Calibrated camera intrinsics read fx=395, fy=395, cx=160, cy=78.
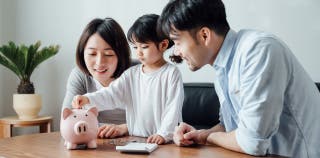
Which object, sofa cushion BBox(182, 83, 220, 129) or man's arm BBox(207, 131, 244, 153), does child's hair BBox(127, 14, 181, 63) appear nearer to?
man's arm BBox(207, 131, 244, 153)

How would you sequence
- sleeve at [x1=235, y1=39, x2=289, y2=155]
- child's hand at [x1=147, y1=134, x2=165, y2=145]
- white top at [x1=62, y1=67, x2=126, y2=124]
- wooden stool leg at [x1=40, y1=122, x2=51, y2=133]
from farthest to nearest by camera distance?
wooden stool leg at [x1=40, y1=122, x2=51, y2=133] < white top at [x1=62, y1=67, x2=126, y2=124] < child's hand at [x1=147, y1=134, x2=165, y2=145] < sleeve at [x1=235, y1=39, x2=289, y2=155]

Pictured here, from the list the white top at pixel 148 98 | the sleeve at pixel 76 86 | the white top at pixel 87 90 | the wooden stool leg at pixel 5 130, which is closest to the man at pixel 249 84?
the white top at pixel 148 98

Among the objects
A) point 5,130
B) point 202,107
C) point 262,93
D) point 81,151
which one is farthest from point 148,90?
point 5,130

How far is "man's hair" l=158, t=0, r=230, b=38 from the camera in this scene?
1060 mm

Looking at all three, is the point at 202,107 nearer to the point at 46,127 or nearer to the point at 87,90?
the point at 87,90

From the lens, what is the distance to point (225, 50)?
1.12 meters

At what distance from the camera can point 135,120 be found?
4.55ft

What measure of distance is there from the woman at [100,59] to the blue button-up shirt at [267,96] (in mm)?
577

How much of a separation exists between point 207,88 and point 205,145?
865 millimetres

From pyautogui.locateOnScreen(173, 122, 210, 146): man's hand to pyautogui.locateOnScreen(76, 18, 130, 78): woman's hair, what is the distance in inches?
22.8

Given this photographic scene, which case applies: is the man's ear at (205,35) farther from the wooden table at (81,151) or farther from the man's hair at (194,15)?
the wooden table at (81,151)

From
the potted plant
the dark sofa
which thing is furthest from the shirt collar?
the potted plant

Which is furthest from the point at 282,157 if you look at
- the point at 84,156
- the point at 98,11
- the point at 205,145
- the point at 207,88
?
the point at 98,11

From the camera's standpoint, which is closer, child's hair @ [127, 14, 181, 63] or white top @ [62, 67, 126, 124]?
child's hair @ [127, 14, 181, 63]
